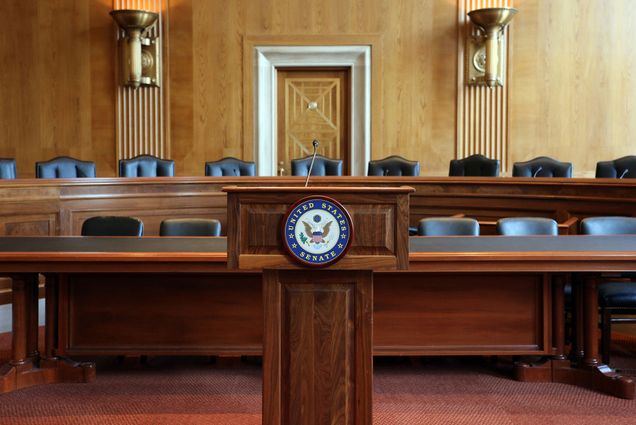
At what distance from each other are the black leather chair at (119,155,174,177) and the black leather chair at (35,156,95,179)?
283mm

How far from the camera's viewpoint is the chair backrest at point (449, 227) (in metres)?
4.20

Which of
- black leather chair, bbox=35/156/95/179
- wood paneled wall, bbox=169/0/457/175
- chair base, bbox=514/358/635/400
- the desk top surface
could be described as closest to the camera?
the desk top surface

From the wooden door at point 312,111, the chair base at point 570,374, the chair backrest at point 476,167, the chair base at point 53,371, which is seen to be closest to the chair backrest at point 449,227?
the chair base at point 570,374

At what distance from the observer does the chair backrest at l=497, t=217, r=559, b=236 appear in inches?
164

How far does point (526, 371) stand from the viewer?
12.0 ft

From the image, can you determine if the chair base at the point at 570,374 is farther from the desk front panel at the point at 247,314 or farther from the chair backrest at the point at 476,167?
the chair backrest at the point at 476,167

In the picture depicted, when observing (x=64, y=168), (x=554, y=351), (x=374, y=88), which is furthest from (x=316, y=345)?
(x=374, y=88)

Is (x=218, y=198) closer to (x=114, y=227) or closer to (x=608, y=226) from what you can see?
(x=114, y=227)

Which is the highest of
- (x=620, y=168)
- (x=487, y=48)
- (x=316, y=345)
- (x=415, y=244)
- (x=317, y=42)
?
(x=317, y=42)

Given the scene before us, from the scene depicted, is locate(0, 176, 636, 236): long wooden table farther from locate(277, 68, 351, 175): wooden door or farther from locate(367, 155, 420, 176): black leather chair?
locate(277, 68, 351, 175): wooden door

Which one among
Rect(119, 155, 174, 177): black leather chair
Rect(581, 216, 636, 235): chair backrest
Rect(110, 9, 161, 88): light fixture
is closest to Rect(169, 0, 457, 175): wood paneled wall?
Rect(110, 9, 161, 88): light fixture

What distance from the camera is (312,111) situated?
28.9 feet

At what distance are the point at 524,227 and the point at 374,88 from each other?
461 cm

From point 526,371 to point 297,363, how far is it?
6.50ft
